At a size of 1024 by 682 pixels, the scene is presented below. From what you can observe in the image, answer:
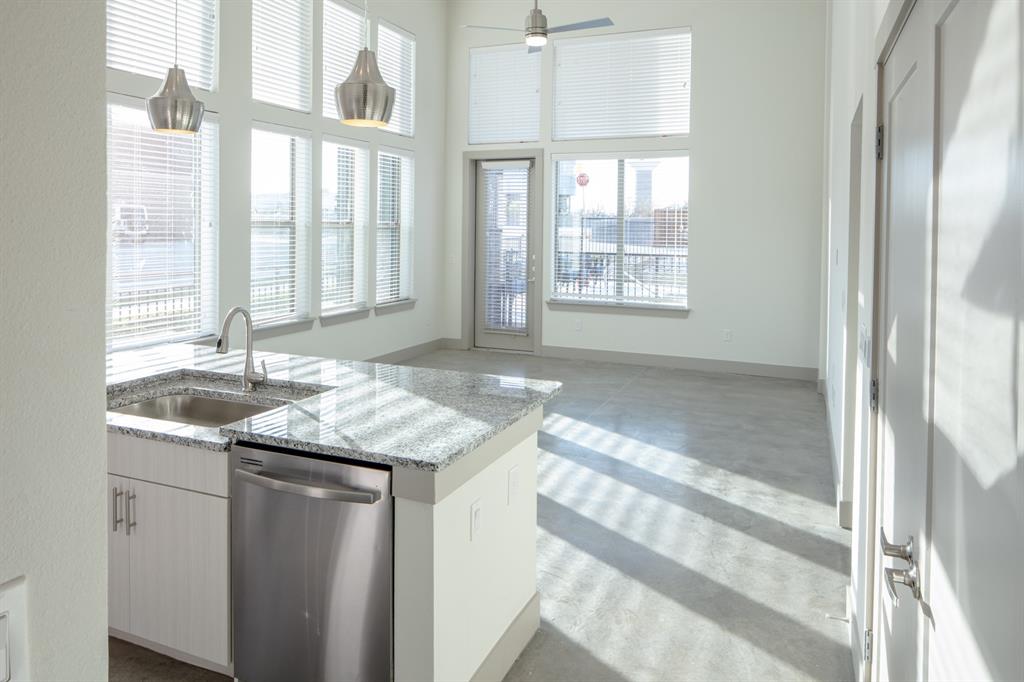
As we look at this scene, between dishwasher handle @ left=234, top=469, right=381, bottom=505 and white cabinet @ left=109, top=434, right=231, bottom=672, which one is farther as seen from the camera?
white cabinet @ left=109, top=434, right=231, bottom=672

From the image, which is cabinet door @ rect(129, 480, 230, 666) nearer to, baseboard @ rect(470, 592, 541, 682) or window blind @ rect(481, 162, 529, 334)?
baseboard @ rect(470, 592, 541, 682)

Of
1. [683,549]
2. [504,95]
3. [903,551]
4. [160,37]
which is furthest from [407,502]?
[504,95]

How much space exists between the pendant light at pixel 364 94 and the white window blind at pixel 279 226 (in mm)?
4115

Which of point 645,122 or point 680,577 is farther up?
point 645,122

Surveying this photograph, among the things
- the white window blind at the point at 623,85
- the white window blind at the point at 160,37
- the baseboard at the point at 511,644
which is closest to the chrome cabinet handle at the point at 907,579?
the baseboard at the point at 511,644

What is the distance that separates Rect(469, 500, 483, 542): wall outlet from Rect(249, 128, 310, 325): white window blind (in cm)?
467

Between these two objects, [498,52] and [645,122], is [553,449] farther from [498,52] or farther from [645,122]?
[498,52]

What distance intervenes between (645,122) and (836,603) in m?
6.33

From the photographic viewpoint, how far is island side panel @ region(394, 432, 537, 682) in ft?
6.90

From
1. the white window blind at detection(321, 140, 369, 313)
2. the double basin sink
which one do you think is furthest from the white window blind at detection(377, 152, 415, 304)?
the double basin sink

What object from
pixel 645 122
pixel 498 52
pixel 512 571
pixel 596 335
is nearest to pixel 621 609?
pixel 512 571

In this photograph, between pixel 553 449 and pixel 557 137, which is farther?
pixel 557 137

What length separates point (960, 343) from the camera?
108 centimetres

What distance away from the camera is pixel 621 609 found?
10.2ft
